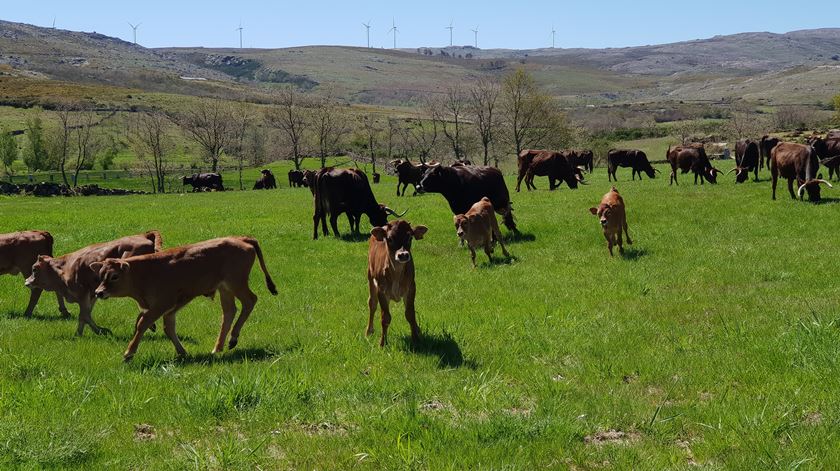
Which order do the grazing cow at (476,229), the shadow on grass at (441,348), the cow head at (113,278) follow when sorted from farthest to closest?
the grazing cow at (476,229), the cow head at (113,278), the shadow on grass at (441,348)

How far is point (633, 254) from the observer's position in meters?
16.7

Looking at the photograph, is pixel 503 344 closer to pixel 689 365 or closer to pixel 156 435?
pixel 689 365

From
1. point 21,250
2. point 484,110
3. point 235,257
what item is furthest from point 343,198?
point 484,110

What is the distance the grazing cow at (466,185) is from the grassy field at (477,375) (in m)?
5.66

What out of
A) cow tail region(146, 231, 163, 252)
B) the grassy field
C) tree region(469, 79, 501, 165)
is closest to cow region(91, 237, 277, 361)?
the grassy field

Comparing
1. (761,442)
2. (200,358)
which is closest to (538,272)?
(200,358)

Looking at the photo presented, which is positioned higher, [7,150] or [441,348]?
[7,150]

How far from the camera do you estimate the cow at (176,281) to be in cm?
949

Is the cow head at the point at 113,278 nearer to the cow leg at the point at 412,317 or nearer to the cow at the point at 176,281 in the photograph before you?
the cow at the point at 176,281

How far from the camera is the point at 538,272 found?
15164 millimetres

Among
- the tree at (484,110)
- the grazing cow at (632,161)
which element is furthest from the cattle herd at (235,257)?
the tree at (484,110)

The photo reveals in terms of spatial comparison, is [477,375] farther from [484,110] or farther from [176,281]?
[484,110]

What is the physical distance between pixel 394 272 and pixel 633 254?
27.8 feet

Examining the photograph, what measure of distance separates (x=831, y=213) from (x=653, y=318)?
40.3ft
